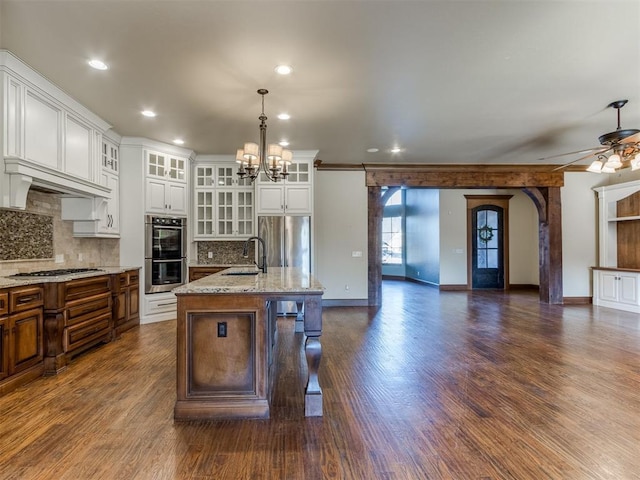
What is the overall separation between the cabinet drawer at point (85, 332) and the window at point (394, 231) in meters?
9.95

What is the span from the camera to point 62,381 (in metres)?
3.03

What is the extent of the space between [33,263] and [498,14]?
4941 mm

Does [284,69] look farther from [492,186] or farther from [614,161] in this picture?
[492,186]

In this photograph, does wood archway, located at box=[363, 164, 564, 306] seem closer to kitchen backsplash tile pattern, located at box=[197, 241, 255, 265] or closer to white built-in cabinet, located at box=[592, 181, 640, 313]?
white built-in cabinet, located at box=[592, 181, 640, 313]

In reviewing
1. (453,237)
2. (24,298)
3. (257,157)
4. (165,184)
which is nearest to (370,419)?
(257,157)

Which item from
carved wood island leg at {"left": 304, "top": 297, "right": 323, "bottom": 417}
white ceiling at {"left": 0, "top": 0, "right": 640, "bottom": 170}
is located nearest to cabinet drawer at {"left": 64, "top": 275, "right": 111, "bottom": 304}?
white ceiling at {"left": 0, "top": 0, "right": 640, "bottom": 170}

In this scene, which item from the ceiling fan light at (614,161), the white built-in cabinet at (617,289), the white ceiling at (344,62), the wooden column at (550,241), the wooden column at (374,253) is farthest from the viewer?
the wooden column at (550,241)

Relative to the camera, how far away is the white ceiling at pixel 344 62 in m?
2.36

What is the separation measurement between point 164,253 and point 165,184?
110cm

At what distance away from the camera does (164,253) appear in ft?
17.6

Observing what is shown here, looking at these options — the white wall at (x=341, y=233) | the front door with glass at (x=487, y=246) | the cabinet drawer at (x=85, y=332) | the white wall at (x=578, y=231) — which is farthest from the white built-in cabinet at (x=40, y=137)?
the front door with glass at (x=487, y=246)

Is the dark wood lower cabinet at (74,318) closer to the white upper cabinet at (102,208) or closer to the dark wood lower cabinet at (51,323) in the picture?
the dark wood lower cabinet at (51,323)

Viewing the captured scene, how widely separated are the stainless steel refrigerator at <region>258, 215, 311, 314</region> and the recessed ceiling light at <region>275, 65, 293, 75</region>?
2.93 metres

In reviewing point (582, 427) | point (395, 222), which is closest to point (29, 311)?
point (582, 427)
